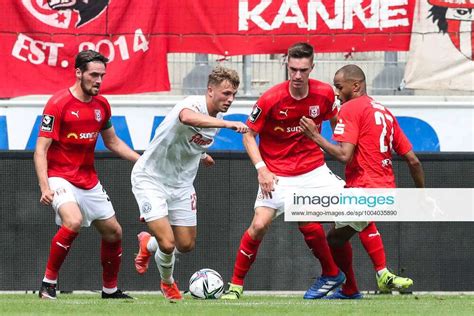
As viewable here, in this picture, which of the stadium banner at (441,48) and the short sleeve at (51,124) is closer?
the short sleeve at (51,124)

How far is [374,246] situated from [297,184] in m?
0.88

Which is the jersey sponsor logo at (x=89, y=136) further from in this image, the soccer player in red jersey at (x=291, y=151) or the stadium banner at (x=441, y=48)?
the stadium banner at (x=441, y=48)

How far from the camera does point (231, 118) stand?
13.8 meters

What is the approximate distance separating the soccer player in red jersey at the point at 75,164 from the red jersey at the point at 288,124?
4.59ft

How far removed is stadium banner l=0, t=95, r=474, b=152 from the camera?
13.8m

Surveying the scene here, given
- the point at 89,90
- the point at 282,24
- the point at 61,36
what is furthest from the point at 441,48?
the point at 89,90

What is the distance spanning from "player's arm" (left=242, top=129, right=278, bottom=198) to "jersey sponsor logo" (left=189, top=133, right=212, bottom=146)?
0.37m

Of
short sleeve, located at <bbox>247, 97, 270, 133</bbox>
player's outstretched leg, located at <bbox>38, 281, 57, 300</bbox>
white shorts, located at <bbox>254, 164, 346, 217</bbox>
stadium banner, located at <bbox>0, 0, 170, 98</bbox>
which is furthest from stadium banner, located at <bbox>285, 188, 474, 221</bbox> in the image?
stadium banner, located at <bbox>0, 0, 170, 98</bbox>

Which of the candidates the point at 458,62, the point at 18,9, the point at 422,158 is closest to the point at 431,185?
the point at 422,158

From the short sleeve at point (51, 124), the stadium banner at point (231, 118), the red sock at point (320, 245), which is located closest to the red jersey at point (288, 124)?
the red sock at point (320, 245)

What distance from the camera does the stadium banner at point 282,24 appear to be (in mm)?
14312

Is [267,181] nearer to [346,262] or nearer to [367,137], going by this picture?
[367,137]

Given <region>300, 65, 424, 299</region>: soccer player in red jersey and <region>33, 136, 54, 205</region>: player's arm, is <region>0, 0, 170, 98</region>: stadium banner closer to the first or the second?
<region>33, 136, 54, 205</region>: player's arm

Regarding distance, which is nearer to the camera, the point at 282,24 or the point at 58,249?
the point at 58,249
